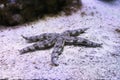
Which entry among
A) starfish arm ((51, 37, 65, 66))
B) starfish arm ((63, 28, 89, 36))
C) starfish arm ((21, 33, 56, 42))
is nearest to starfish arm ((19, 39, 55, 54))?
starfish arm ((51, 37, 65, 66))

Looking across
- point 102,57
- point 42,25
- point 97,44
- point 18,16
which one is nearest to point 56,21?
point 42,25

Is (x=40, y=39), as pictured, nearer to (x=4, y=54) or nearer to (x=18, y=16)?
(x=4, y=54)

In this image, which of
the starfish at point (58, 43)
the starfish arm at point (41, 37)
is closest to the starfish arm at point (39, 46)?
the starfish at point (58, 43)

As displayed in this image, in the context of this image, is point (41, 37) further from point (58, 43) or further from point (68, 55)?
point (68, 55)

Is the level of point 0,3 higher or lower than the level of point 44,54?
higher

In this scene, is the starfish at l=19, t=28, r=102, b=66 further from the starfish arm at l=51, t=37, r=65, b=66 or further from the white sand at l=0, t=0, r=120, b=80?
the white sand at l=0, t=0, r=120, b=80

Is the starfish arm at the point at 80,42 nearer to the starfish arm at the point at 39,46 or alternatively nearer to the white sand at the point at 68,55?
the white sand at the point at 68,55
